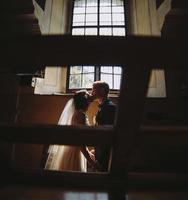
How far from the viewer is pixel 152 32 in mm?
4328

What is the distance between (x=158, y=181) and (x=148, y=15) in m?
4.00

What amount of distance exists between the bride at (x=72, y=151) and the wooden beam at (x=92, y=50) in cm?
204

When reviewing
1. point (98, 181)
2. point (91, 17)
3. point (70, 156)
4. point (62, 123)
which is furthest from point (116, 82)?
point (98, 181)

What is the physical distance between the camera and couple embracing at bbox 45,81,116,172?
2707mm

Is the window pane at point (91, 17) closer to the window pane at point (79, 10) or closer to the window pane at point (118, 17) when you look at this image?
the window pane at point (79, 10)

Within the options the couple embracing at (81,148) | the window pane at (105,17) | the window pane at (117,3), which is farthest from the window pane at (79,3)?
the couple embracing at (81,148)

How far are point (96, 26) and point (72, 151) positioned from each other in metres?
3.04

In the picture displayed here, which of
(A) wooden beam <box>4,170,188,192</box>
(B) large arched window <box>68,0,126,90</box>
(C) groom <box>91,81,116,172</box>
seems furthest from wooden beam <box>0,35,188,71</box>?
(B) large arched window <box>68,0,126,90</box>

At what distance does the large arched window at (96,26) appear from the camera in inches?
179

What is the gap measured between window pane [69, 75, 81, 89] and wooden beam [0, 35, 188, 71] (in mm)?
3773

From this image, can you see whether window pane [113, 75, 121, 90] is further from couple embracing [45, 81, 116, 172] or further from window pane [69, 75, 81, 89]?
couple embracing [45, 81, 116, 172]

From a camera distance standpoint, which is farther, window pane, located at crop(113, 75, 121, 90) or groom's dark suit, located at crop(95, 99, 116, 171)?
window pane, located at crop(113, 75, 121, 90)

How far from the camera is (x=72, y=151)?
2.85 metres

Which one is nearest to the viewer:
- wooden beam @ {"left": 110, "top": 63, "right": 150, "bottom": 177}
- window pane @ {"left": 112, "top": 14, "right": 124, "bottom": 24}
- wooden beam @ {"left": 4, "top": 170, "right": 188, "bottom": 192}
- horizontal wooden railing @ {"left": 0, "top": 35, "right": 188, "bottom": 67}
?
horizontal wooden railing @ {"left": 0, "top": 35, "right": 188, "bottom": 67}
